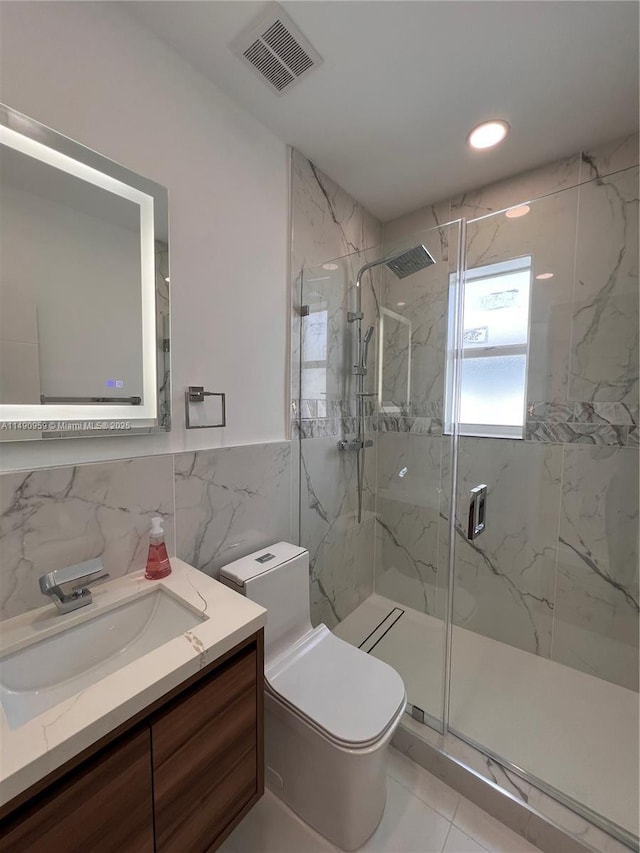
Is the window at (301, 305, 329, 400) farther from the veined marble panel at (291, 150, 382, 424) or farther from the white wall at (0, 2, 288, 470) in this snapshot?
the white wall at (0, 2, 288, 470)

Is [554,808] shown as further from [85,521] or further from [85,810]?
[85,521]

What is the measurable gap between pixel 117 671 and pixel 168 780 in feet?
0.84

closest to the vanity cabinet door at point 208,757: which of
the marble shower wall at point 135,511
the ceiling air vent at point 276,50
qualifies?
the marble shower wall at point 135,511

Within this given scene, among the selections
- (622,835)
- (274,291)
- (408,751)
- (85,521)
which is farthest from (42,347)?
(622,835)

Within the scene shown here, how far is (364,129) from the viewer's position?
153 centimetres

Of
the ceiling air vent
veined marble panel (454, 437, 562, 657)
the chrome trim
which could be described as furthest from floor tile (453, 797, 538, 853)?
the ceiling air vent

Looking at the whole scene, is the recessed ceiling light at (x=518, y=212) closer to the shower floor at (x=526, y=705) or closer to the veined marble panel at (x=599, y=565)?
the veined marble panel at (x=599, y=565)

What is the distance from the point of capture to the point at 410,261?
1.88m

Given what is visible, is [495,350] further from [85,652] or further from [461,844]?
[85,652]

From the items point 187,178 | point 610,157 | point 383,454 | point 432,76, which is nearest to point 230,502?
point 383,454

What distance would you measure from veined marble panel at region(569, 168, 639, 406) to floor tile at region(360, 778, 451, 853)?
5.98 ft

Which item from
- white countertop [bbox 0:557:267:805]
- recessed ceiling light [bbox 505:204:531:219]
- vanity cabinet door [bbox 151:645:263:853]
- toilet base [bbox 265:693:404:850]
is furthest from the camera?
recessed ceiling light [bbox 505:204:531:219]

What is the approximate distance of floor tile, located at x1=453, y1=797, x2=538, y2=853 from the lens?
1.14 meters

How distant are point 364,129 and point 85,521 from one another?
1.86 metres
